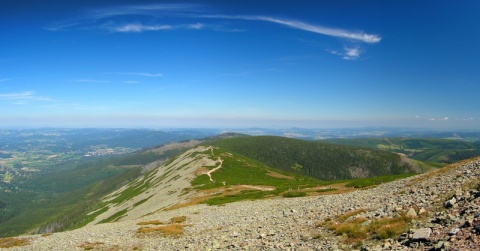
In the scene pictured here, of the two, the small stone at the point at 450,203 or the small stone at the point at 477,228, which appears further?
the small stone at the point at 450,203

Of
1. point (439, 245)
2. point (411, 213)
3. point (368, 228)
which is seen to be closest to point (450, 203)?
point (411, 213)

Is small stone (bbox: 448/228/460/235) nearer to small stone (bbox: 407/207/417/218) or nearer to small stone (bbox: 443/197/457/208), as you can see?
small stone (bbox: 407/207/417/218)

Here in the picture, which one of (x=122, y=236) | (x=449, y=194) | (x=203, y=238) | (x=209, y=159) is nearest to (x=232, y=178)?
(x=209, y=159)

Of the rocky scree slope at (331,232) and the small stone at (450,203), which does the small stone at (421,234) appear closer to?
the rocky scree slope at (331,232)

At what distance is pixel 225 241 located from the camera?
28.2m

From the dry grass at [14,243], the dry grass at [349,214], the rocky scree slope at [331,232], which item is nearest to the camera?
the rocky scree slope at [331,232]

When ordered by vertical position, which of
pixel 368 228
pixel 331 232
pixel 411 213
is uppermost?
pixel 411 213

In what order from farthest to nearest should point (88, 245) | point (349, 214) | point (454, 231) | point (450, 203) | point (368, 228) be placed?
point (88, 245)
point (349, 214)
point (368, 228)
point (450, 203)
point (454, 231)

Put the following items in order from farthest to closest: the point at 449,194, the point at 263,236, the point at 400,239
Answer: the point at 263,236, the point at 449,194, the point at 400,239

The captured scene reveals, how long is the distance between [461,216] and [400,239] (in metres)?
4.26

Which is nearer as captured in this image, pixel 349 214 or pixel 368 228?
pixel 368 228

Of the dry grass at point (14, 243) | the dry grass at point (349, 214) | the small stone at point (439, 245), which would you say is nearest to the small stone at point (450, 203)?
the dry grass at point (349, 214)

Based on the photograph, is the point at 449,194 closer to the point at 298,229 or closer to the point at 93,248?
the point at 298,229

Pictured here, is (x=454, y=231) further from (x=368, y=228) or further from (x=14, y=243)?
(x=14, y=243)
